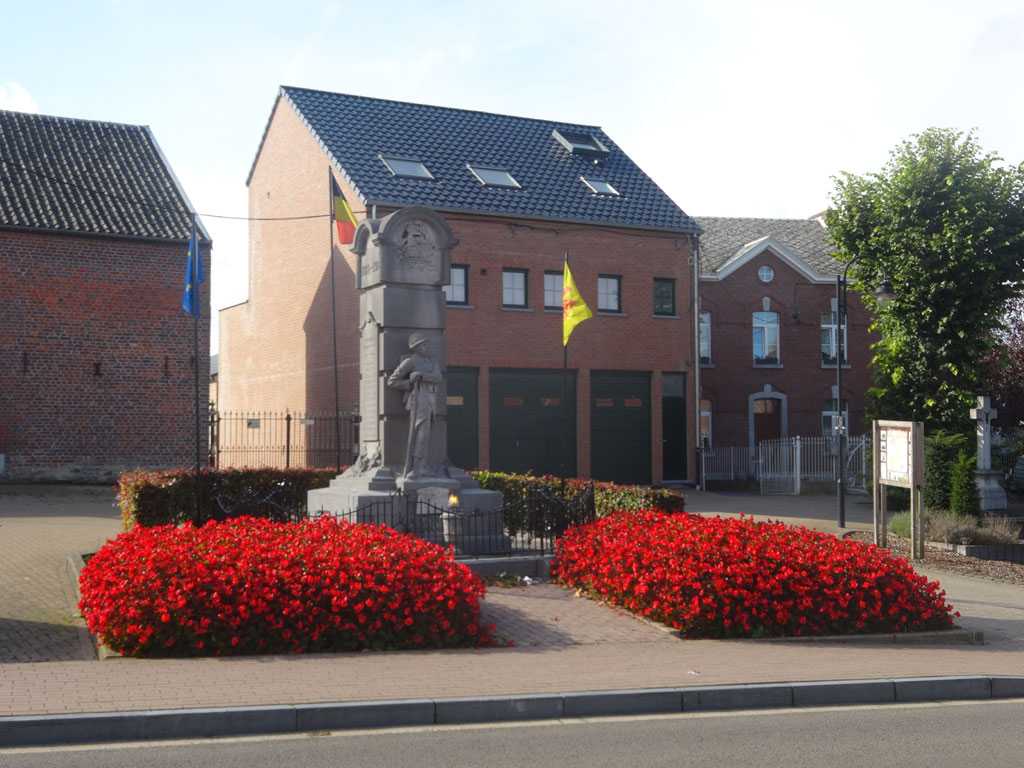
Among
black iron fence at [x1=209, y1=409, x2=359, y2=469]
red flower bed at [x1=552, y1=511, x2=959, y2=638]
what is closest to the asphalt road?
red flower bed at [x1=552, y1=511, x2=959, y2=638]

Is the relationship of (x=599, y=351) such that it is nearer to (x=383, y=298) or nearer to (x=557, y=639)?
(x=383, y=298)

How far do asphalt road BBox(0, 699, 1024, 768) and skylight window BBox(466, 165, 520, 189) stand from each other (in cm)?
2253

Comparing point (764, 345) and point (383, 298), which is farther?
point (764, 345)

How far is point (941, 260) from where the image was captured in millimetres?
24531

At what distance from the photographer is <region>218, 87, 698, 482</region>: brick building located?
89.0 feet

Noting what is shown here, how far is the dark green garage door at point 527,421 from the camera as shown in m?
27.3

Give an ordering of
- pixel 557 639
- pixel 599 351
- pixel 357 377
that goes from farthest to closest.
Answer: pixel 599 351 < pixel 357 377 < pixel 557 639

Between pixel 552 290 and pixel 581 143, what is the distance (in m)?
6.26

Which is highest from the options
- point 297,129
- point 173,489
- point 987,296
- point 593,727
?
point 297,129

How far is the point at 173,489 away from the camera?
51.7 feet

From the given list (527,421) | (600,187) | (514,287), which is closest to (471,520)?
(527,421)

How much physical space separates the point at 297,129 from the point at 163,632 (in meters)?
23.0

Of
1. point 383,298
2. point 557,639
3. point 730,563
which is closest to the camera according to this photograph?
point 557,639

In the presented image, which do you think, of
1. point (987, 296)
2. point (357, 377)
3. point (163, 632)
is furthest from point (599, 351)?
point (163, 632)
